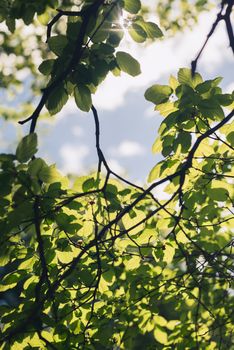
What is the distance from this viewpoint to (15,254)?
104 inches

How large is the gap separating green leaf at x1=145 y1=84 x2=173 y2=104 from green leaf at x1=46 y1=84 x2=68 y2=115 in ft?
1.51

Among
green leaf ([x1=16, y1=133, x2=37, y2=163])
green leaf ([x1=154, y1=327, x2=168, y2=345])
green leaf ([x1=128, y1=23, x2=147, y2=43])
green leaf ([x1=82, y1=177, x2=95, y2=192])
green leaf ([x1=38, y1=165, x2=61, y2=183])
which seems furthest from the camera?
green leaf ([x1=154, y1=327, x2=168, y2=345])

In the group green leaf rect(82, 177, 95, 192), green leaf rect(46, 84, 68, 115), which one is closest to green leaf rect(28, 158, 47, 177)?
green leaf rect(46, 84, 68, 115)

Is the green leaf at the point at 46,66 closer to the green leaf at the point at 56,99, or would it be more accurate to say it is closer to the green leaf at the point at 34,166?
the green leaf at the point at 56,99

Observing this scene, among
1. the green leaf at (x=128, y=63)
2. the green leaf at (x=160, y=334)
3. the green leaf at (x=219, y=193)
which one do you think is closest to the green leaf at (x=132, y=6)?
the green leaf at (x=128, y=63)

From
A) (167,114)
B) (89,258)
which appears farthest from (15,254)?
(167,114)

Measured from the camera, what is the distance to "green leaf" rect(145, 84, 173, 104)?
7.14ft

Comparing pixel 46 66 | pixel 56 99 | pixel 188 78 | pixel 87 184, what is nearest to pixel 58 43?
pixel 46 66

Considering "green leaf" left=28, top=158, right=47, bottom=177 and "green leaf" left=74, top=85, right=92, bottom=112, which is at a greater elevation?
"green leaf" left=74, top=85, right=92, bottom=112

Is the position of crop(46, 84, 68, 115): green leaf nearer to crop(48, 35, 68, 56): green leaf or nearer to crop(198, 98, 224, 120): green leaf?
crop(48, 35, 68, 56): green leaf

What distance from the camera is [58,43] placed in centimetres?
203

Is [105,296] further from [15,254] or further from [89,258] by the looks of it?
[15,254]

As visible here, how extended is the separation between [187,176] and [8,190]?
4.17 ft

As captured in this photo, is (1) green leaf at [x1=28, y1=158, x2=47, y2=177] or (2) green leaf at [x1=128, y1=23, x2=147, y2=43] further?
(2) green leaf at [x1=128, y1=23, x2=147, y2=43]
